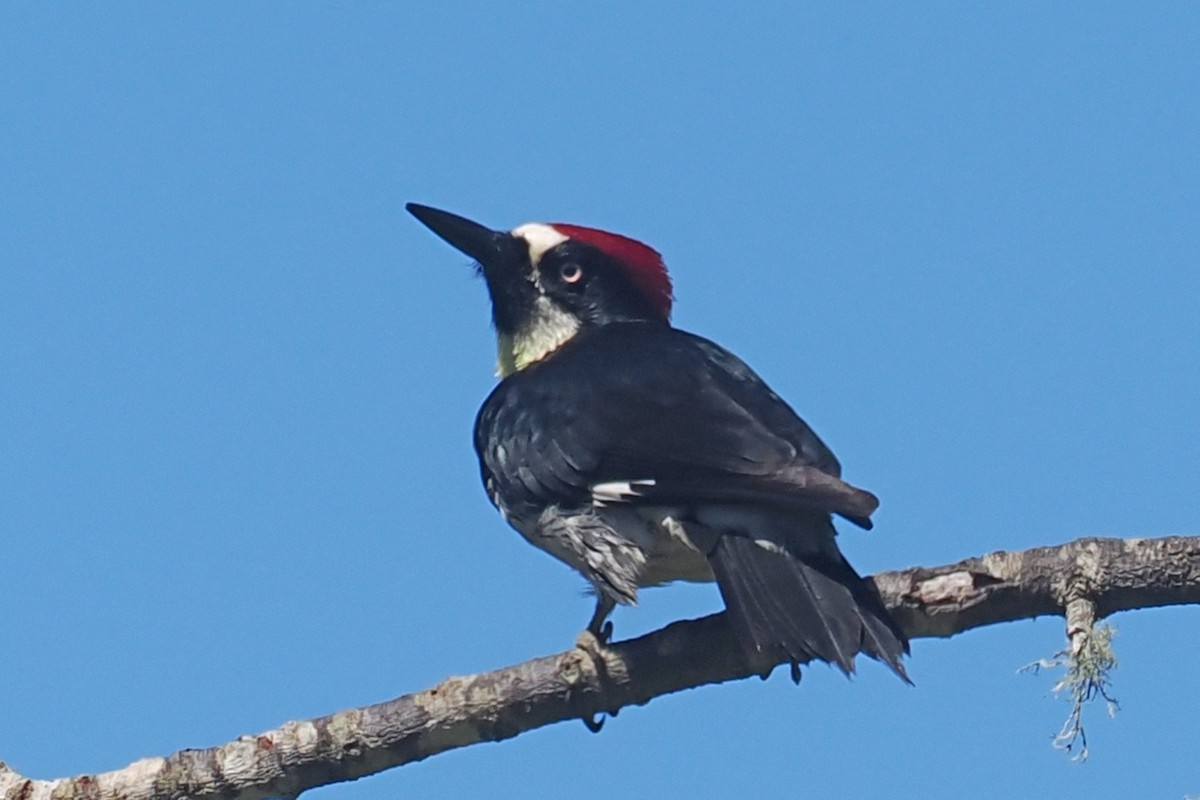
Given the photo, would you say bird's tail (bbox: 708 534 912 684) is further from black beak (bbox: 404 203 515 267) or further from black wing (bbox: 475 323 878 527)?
black beak (bbox: 404 203 515 267)

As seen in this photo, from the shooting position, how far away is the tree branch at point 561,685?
11.5 ft

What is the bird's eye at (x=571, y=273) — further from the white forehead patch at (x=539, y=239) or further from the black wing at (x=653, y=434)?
the black wing at (x=653, y=434)

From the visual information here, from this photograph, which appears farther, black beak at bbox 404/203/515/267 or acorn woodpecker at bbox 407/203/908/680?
black beak at bbox 404/203/515/267

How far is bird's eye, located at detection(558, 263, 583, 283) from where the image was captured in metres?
5.91

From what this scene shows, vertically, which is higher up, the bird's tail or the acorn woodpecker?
the acorn woodpecker

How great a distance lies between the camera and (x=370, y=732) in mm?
3668

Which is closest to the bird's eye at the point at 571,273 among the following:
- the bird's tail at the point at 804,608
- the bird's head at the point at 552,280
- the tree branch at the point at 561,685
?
the bird's head at the point at 552,280

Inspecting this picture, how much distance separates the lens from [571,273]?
19.4ft

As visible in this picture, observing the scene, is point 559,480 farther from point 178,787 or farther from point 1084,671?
point 1084,671

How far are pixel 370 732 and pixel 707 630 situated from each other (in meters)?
0.82

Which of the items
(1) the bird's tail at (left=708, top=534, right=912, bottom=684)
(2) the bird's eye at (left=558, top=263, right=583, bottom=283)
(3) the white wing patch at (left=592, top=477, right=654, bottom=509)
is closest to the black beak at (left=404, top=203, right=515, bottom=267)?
(2) the bird's eye at (left=558, top=263, right=583, bottom=283)

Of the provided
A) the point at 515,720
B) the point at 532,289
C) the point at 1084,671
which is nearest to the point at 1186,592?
the point at 1084,671

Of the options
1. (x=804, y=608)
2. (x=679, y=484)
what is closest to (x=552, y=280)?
(x=679, y=484)

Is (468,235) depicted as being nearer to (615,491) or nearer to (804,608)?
(615,491)
